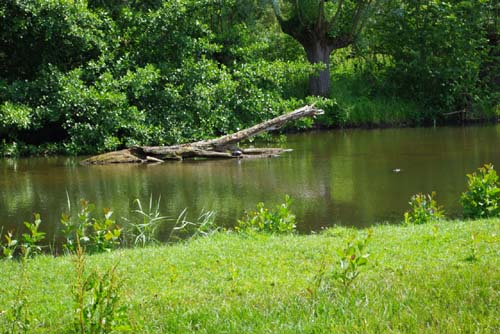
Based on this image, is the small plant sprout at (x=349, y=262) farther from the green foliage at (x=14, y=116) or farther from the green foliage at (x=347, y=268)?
the green foliage at (x=14, y=116)

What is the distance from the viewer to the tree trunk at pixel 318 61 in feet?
90.0

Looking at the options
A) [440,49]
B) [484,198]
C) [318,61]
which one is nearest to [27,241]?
[484,198]

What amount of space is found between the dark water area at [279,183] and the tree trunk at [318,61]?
7161mm

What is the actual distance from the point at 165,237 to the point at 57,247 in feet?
5.01

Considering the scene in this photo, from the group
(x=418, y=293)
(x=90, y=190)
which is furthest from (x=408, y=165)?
(x=418, y=293)

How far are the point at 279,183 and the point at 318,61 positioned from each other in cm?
1425

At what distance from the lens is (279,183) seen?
46.2 ft

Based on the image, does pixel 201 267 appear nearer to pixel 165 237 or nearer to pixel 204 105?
pixel 165 237

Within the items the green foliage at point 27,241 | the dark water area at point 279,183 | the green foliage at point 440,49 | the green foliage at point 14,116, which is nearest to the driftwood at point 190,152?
the dark water area at point 279,183

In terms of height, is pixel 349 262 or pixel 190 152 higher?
pixel 190 152

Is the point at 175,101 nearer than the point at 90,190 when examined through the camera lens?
No

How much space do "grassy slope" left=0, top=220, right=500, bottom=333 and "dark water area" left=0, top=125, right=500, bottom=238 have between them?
270 cm

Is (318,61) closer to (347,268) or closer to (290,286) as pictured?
(290,286)

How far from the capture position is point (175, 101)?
20.9m
